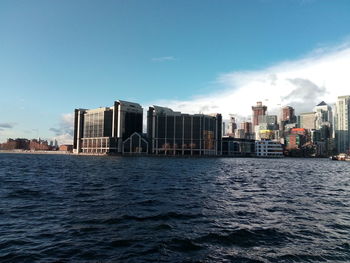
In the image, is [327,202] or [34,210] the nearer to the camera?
[34,210]

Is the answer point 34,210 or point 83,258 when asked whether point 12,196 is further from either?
point 83,258

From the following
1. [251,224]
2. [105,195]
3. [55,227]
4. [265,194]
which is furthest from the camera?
[265,194]

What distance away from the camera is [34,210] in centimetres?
2395

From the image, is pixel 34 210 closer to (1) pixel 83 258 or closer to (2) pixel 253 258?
(1) pixel 83 258

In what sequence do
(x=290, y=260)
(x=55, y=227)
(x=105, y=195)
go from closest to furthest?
(x=290, y=260) < (x=55, y=227) < (x=105, y=195)

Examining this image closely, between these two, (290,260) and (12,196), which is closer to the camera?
(290,260)

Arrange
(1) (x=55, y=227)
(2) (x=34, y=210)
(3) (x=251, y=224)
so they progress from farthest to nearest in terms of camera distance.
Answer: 1. (2) (x=34, y=210)
2. (3) (x=251, y=224)
3. (1) (x=55, y=227)

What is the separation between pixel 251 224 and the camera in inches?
810

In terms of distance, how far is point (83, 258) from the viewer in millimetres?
13719

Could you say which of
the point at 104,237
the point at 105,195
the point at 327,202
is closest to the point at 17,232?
the point at 104,237

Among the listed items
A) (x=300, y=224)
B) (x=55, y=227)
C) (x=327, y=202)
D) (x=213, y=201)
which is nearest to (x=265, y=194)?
(x=327, y=202)

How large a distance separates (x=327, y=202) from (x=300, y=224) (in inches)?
473

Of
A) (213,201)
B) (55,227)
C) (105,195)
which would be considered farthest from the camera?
(105,195)

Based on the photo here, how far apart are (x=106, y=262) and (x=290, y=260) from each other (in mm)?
9148
